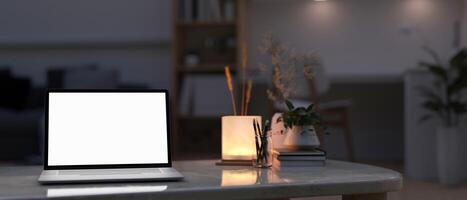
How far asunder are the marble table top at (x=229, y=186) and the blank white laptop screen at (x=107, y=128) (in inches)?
3.6

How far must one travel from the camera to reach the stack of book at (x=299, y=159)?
1.61m

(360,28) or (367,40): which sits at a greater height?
(360,28)

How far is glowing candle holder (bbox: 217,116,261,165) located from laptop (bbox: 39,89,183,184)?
0.78 feet

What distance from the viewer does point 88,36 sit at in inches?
253

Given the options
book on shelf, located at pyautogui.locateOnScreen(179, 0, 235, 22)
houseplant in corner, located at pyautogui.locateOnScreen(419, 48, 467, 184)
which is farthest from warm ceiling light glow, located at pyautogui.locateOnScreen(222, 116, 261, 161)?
book on shelf, located at pyautogui.locateOnScreen(179, 0, 235, 22)

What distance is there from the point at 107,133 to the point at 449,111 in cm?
331

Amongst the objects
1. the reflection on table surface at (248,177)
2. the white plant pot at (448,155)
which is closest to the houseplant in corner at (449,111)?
the white plant pot at (448,155)

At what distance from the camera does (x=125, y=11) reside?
6.42 meters

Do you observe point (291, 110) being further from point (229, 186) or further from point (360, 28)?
point (360, 28)

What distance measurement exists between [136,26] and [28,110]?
132 centimetres

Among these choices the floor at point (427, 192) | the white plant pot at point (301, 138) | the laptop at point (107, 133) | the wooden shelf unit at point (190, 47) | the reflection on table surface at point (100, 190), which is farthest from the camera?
the wooden shelf unit at point (190, 47)

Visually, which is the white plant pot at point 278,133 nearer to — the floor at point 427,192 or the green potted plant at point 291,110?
the green potted plant at point 291,110

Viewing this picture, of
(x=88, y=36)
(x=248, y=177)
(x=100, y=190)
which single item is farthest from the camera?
(x=88, y=36)

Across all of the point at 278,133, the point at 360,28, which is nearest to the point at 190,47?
the point at 360,28
